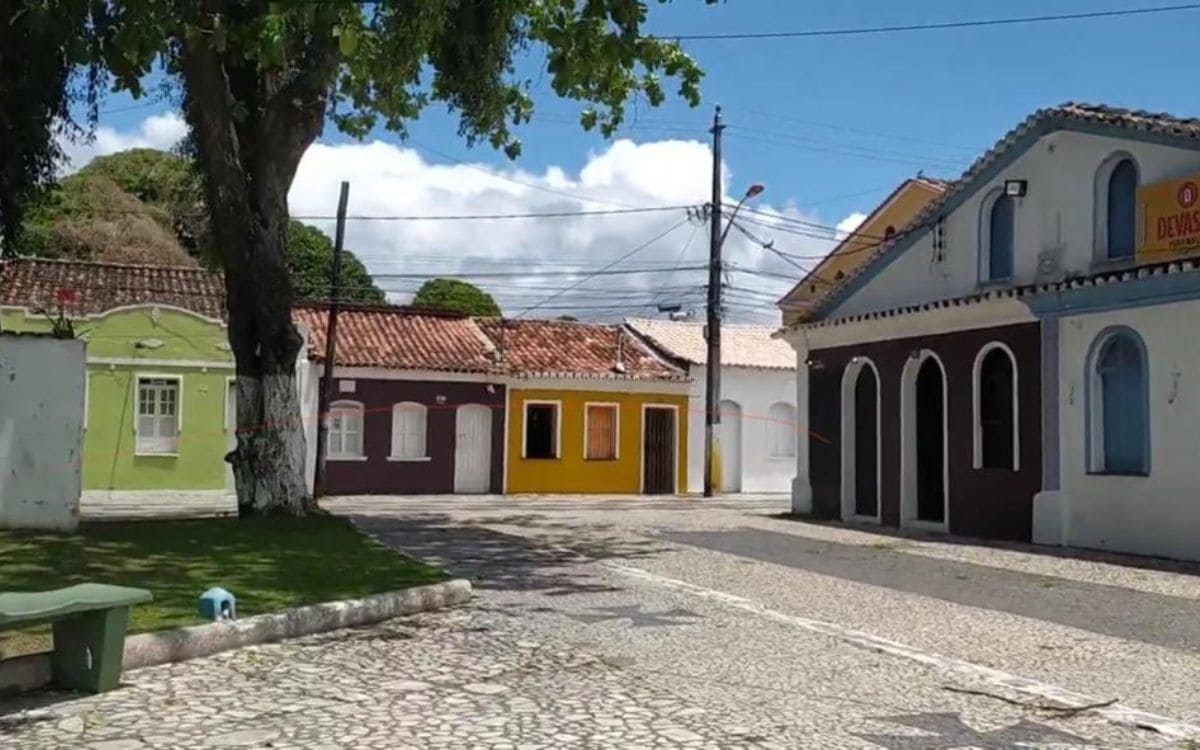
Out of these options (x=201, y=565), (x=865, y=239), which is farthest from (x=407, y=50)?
(x=865, y=239)

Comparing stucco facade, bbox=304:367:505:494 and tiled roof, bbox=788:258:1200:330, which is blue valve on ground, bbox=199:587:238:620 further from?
stucco facade, bbox=304:367:505:494

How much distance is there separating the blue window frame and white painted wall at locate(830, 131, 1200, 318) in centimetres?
20

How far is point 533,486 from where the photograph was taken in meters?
31.4

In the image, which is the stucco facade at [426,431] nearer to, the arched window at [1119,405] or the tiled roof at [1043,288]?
the tiled roof at [1043,288]

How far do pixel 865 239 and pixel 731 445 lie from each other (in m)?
7.13

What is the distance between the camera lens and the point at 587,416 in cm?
3222

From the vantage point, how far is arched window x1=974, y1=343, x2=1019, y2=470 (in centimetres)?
1723

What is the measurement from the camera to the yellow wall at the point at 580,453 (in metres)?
31.3

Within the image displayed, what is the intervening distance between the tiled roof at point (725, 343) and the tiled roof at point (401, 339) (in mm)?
5599

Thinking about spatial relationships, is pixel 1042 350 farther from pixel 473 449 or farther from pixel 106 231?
pixel 106 231

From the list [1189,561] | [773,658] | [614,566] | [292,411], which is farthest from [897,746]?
[292,411]

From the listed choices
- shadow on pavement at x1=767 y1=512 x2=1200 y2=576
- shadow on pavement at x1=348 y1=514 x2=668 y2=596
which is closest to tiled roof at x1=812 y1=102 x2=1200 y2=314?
shadow on pavement at x1=767 y1=512 x2=1200 y2=576

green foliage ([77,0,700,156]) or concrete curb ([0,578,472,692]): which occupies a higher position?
green foliage ([77,0,700,156])

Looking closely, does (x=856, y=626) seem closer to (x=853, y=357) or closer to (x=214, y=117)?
(x=214, y=117)
